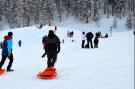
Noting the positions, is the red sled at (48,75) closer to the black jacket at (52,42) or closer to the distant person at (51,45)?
the distant person at (51,45)

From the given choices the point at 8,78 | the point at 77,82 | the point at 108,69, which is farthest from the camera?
the point at 108,69

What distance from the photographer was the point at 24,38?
5069cm

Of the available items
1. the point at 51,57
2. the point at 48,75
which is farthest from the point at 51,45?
the point at 48,75

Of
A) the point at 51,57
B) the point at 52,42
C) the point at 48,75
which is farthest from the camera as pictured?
the point at 51,57

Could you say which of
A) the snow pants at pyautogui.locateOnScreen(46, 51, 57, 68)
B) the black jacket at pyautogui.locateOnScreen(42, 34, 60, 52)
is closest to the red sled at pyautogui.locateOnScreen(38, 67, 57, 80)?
the snow pants at pyautogui.locateOnScreen(46, 51, 57, 68)

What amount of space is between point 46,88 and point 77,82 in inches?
46.8

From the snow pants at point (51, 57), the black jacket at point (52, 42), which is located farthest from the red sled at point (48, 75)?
the black jacket at point (52, 42)

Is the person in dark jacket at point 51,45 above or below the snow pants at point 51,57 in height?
above

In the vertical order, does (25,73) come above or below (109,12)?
below

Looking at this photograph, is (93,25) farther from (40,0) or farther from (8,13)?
(8,13)

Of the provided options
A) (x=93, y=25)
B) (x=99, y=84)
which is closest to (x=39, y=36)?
(x=93, y=25)

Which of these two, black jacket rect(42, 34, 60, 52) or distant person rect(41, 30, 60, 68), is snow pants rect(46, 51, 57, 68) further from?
black jacket rect(42, 34, 60, 52)

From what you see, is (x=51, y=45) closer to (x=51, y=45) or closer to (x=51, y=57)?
(x=51, y=45)

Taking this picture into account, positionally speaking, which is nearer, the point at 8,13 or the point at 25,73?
the point at 25,73
